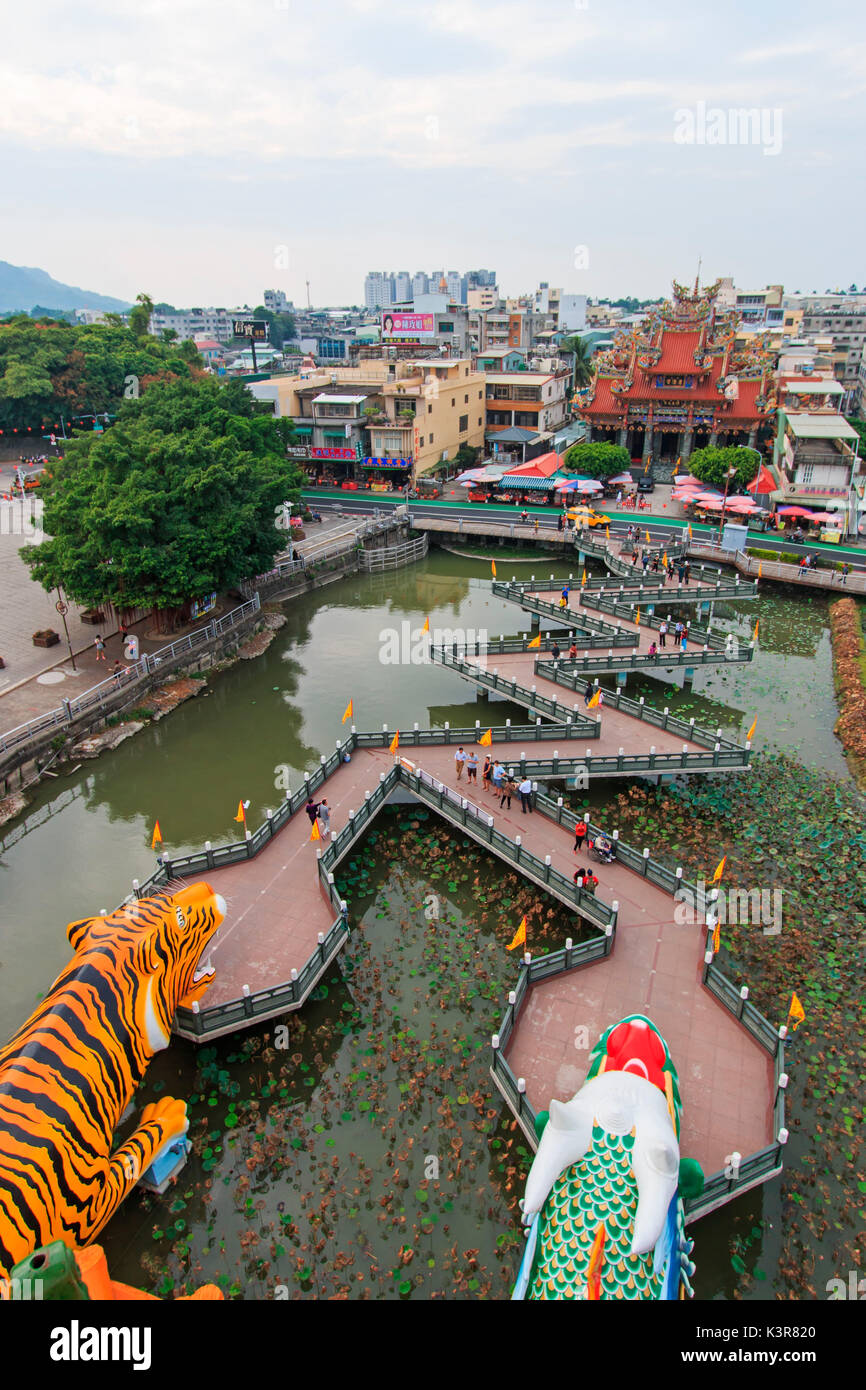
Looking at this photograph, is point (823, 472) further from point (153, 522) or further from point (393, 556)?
point (153, 522)

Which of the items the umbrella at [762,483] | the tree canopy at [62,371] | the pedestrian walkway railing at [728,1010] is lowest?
the pedestrian walkway railing at [728,1010]

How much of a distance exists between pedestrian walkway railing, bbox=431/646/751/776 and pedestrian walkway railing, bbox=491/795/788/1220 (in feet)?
13.8

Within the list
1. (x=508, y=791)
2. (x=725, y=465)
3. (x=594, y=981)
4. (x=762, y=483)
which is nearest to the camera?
(x=594, y=981)

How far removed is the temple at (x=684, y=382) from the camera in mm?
56000

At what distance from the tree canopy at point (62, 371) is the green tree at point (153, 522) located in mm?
30990

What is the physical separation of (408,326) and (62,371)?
28.5 m

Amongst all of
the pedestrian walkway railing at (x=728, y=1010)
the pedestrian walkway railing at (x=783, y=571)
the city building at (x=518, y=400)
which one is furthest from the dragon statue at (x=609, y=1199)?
the city building at (x=518, y=400)

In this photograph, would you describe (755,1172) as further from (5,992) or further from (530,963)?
(5,992)

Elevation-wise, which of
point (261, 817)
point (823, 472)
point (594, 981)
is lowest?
point (594, 981)

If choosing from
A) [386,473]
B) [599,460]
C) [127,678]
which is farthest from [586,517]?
[127,678]

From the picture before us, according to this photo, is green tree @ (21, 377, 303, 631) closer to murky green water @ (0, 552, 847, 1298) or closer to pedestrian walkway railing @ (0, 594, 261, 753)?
pedestrian walkway railing @ (0, 594, 261, 753)

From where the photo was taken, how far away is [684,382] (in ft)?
187

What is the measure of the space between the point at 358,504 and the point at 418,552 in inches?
284

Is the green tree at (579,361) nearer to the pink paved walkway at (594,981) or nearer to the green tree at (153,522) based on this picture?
the green tree at (153,522)
